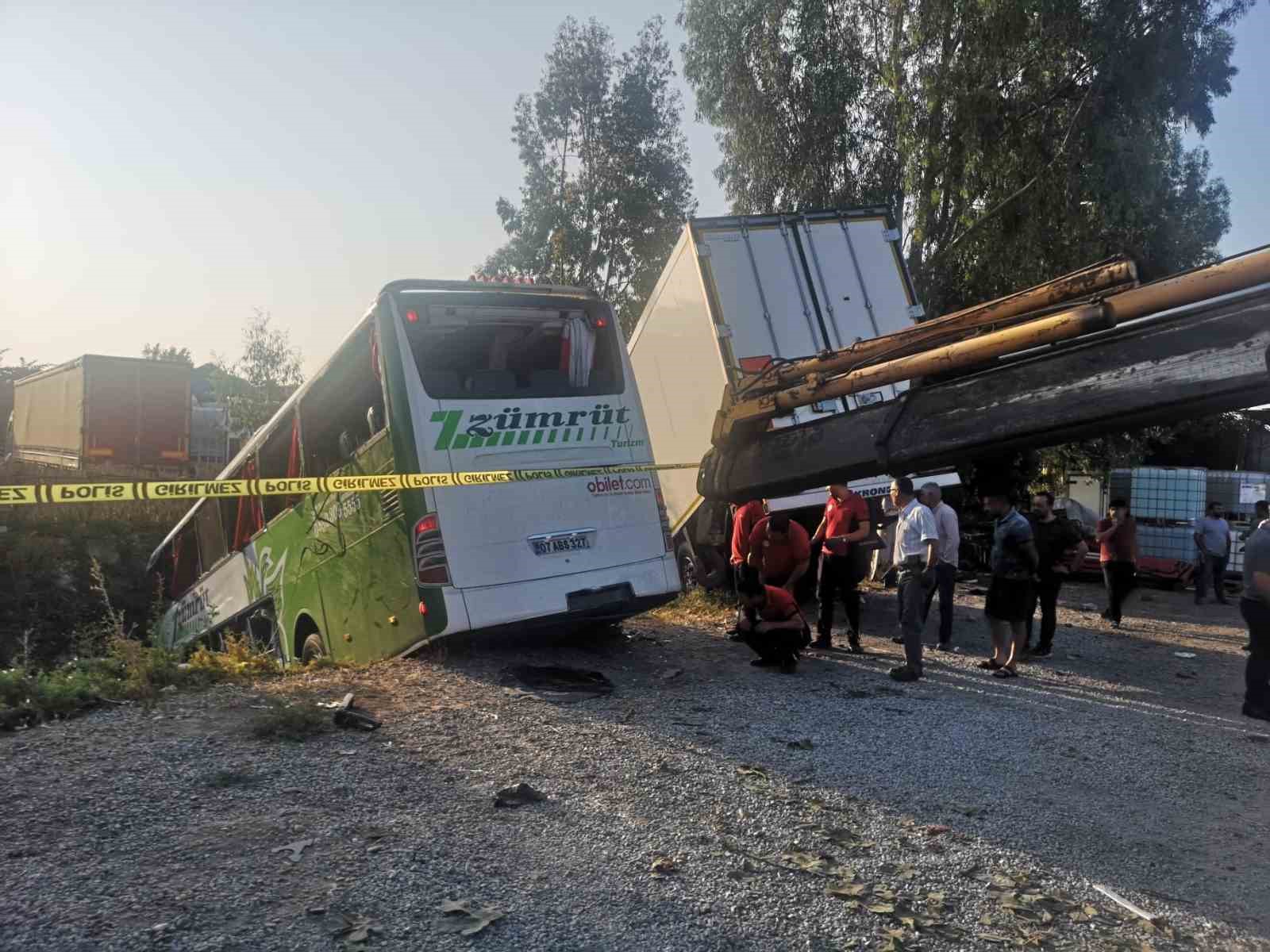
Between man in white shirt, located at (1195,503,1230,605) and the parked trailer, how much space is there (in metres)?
21.5

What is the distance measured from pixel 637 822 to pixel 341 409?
17.0 feet

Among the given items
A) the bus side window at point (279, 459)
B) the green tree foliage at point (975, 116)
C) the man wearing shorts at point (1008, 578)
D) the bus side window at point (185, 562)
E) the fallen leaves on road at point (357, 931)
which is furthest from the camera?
the green tree foliage at point (975, 116)

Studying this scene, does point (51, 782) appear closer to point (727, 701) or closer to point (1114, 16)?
point (727, 701)

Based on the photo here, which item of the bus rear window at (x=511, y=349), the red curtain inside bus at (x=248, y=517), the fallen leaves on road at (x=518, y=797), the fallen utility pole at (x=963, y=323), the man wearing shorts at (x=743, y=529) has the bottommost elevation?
the fallen leaves on road at (x=518, y=797)

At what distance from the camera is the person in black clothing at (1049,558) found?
9297 mm

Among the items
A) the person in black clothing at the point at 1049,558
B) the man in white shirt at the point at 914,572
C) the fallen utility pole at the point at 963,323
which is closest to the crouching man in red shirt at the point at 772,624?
the man in white shirt at the point at 914,572

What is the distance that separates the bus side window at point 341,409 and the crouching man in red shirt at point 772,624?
320 centimetres

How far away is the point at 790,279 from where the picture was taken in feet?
35.7

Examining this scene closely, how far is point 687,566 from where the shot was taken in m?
11.7

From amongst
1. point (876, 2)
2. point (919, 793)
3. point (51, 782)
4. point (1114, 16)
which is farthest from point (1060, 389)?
point (876, 2)

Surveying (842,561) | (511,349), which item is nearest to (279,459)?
Answer: (511,349)

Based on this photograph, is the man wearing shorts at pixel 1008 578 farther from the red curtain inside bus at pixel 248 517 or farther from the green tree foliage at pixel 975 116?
the green tree foliage at pixel 975 116

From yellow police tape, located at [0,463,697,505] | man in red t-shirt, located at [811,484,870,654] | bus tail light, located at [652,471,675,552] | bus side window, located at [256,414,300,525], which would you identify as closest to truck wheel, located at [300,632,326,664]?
bus side window, located at [256,414,300,525]

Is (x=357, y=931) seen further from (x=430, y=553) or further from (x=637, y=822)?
(x=430, y=553)
